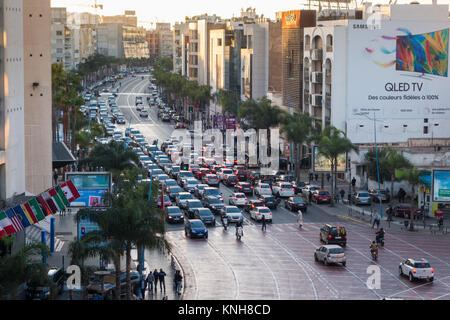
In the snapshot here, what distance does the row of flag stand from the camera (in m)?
36.6

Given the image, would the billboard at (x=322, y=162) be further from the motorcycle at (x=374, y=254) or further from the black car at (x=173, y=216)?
the motorcycle at (x=374, y=254)

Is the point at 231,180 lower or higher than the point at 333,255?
higher

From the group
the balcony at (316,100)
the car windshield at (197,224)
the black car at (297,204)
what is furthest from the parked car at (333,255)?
the balcony at (316,100)

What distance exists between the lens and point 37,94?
185 ft

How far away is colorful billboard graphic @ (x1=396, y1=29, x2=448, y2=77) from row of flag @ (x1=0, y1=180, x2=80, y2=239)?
1977 inches

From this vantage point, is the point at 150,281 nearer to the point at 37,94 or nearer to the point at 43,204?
the point at 43,204

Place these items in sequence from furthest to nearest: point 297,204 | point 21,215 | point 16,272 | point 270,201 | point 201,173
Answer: point 201,173 → point 270,201 → point 297,204 → point 21,215 → point 16,272

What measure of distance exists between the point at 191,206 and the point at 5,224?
22470mm

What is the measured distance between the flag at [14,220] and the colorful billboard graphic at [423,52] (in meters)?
53.6

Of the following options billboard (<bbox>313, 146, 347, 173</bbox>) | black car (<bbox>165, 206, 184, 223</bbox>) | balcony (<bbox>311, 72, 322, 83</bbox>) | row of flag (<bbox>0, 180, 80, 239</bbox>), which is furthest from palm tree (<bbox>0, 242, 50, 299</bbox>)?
balcony (<bbox>311, 72, 322, 83</bbox>)

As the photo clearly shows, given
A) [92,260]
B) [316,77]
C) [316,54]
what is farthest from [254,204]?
[316,54]
